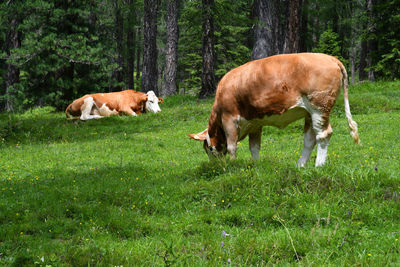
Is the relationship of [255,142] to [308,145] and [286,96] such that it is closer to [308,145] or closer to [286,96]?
[308,145]

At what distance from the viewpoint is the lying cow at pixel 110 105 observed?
626 inches

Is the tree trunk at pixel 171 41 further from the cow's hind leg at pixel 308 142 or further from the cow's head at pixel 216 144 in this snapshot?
the cow's hind leg at pixel 308 142

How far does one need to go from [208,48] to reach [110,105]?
559 cm

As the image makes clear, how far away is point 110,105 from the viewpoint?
54.0ft

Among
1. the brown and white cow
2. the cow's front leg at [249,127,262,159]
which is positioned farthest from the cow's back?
the cow's front leg at [249,127,262,159]

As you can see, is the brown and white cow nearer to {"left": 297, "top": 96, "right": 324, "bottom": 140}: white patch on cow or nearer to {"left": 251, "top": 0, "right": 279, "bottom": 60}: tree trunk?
{"left": 297, "top": 96, "right": 324, "bottom": 140}: white patch on cow

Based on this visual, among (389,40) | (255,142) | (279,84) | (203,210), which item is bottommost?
(203,210)

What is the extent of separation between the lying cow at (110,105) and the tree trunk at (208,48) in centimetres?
276

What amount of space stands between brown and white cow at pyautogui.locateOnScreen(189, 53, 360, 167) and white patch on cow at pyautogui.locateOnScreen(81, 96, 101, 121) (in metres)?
9.69

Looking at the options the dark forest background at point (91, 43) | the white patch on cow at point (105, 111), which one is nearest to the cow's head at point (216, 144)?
the dark forest background at point (91, 43)

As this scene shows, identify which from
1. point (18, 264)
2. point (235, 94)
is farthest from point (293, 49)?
point (18, 264)

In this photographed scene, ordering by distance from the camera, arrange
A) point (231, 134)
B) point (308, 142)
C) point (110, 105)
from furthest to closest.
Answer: point (110, 105) → point (231, 134) → point (308, 142)

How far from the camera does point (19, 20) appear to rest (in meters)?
19.9

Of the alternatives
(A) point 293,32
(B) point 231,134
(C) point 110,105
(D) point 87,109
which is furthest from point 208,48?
A: (B) point 231,134
